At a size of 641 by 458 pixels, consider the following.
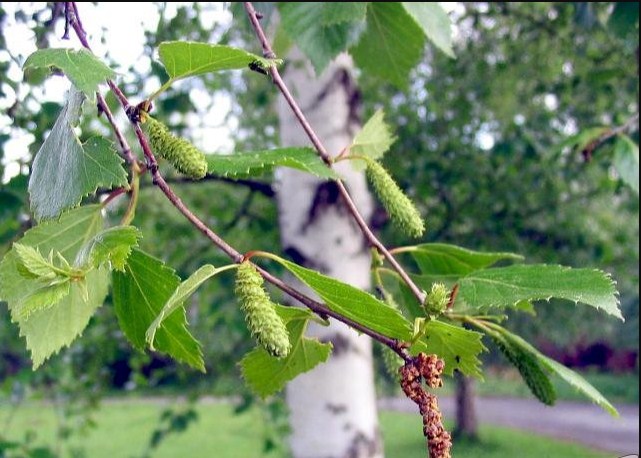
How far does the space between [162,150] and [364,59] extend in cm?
67

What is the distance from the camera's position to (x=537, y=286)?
0.68 metres

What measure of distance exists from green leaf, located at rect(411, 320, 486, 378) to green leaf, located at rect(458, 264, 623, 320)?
3cm

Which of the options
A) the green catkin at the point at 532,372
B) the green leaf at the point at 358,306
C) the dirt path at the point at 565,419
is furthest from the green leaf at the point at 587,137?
the dirt path at the point at 565,419

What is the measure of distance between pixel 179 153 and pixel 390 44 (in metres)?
0.66

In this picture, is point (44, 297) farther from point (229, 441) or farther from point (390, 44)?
point (229, 441)

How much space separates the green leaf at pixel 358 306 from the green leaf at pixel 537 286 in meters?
0.10

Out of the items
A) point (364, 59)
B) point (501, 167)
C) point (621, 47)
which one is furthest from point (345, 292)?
point (501, 167)

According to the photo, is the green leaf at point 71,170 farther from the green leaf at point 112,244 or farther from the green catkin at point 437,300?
the green catkin at point 437,300

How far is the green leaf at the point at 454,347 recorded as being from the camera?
0.66 meters

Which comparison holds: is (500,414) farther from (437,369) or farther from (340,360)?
(437,369)

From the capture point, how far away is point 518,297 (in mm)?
651

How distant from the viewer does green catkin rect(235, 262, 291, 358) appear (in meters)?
0.56

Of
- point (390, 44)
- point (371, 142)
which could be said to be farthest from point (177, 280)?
point (390, 44)

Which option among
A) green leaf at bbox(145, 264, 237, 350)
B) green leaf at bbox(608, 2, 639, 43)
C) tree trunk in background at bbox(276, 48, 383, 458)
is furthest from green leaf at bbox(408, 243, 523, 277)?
green leaf at bbox(608, 2, 639, 43)
